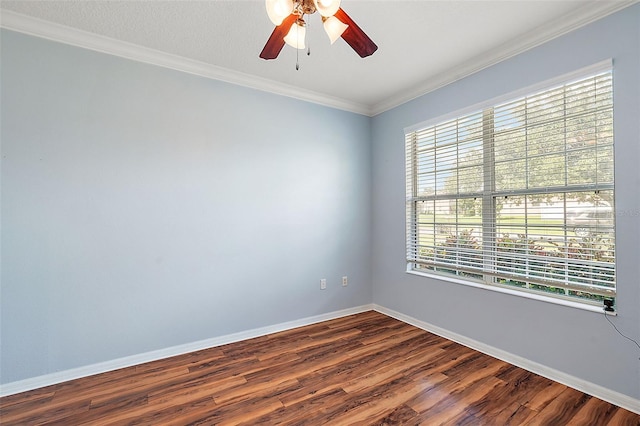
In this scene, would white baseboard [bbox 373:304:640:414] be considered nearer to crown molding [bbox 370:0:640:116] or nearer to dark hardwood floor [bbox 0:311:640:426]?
dark hardwood floor [bbox 0:311:640:426]

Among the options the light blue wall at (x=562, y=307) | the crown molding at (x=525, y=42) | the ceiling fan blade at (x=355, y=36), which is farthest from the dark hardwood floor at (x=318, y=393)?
the crown molding at (x=525, y=42)

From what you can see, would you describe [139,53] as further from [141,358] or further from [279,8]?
[141,358]

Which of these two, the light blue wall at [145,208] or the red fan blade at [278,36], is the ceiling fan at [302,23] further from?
the light blue wall at [145,208]

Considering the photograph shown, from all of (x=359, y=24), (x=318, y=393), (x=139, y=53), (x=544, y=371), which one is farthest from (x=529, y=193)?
(x=139, y=53)

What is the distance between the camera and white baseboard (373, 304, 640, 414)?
6.26 ft

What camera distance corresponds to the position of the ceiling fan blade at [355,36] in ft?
4.93

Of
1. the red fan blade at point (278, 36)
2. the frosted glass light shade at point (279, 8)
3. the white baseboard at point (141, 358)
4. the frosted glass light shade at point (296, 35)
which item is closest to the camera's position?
the frosted glass light shade at point (279, 8)

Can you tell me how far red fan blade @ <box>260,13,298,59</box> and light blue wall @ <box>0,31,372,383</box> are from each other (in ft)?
4.50

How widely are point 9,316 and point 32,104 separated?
61.0 inches

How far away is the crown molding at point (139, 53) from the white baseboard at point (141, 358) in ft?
8.31

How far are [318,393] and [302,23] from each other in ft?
7.81

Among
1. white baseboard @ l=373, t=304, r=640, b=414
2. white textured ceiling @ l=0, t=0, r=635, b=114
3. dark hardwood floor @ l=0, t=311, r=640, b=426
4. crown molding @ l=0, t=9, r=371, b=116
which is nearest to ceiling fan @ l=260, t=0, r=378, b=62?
white textured ceiling @ l=0, t=0, r=635, b=114

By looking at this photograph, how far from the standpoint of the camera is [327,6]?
1.43 metres

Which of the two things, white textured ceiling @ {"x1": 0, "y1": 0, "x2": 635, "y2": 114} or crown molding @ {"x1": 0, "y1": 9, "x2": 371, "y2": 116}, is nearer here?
white textured ceiling @ {"x1": 0, "y1": 0, "x2": 635, "y2": 114}
